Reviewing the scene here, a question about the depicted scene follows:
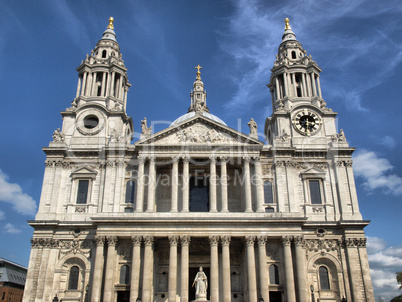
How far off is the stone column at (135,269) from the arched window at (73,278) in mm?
5846

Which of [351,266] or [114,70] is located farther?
[114,70]

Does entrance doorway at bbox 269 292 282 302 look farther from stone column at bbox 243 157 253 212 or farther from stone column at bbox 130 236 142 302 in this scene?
stone column at bbox 130 236 142 302

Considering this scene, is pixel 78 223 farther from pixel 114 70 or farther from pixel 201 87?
pixel 201 87

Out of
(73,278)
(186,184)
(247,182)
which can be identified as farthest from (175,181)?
(73,278)

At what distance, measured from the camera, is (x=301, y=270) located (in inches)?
1266

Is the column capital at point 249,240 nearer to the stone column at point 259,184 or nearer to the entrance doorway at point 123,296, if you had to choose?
the stone column at point 259,184

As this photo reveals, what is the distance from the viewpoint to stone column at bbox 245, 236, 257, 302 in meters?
30.8

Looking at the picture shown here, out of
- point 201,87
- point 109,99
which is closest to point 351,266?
point 109,99

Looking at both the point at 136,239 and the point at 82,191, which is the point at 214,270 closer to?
the point at 136,239

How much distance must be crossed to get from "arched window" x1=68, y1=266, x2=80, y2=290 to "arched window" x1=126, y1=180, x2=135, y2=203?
734cm

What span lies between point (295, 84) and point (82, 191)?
2545 centimetres

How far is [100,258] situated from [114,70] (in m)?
21.5

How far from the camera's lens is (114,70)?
44.5 m

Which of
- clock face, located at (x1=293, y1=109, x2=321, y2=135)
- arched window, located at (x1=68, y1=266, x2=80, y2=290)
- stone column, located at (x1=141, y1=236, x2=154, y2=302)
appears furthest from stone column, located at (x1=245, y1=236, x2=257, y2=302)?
arched window, located at (x1=68, y1=266, x2=80, y2=290)
